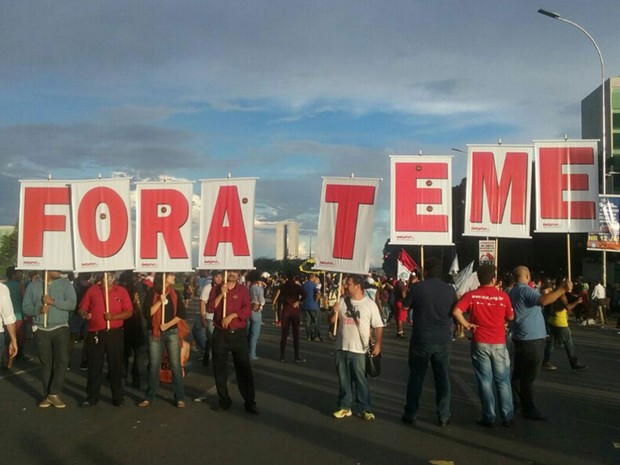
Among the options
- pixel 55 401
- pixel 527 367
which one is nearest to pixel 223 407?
pixel 55 401

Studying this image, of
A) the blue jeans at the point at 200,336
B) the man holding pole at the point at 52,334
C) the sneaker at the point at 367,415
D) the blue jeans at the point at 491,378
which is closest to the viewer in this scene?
the blue jeans at the point at 491,378

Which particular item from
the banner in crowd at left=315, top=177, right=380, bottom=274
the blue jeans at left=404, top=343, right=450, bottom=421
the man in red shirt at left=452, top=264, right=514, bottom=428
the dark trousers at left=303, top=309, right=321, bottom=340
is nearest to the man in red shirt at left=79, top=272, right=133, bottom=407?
the banner in crowd at left=315, top=177, right=380, bottom=274

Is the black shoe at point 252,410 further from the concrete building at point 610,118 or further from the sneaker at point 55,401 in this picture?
the concrete building at point 610,118

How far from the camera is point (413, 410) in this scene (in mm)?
9070

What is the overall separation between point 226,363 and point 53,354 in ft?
7.61

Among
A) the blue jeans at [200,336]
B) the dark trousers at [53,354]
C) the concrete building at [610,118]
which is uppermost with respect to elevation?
the concrete building at [610,118]

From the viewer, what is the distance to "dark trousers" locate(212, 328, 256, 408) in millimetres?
9984

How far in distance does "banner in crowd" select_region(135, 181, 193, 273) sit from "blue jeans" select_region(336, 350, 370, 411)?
9.44 ft

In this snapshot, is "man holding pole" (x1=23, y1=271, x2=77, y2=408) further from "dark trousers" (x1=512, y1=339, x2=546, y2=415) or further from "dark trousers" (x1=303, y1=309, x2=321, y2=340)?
"dark trousers" (x1=303, y1=309, x2=321, y2=340)

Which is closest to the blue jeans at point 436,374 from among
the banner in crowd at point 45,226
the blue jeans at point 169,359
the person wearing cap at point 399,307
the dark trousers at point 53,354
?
the blue jeans at point 169,359

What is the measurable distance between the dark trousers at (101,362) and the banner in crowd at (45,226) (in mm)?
1270

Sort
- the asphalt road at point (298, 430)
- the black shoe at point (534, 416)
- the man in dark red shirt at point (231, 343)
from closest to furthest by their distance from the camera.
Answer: the asphalt road at point (298, 430) < the black shoe at point (534, 416) < the man in dark red shirt at point (231, 343)

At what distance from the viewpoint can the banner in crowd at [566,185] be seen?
1169 cm

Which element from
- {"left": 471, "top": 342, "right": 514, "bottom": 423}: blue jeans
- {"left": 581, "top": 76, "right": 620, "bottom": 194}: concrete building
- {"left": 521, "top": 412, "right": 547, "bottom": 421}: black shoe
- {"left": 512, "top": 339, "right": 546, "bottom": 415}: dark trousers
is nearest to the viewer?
{"left": 471, "top": 342, "right": 514, "bottom": 423}: blue jeans
